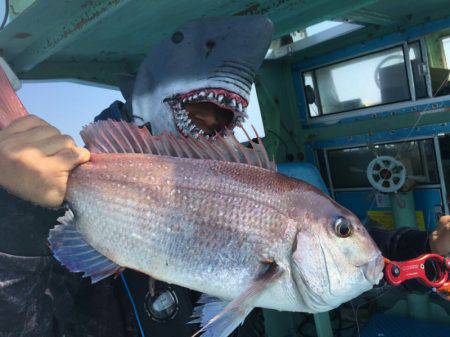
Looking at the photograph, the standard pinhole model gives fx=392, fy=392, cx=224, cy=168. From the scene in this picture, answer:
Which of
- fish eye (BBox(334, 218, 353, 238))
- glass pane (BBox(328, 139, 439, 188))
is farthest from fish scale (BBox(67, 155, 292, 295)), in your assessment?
glass pane (BBox(328, 139, 439, 188))

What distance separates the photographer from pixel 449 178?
13.4ft

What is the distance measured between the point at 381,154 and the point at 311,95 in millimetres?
1166

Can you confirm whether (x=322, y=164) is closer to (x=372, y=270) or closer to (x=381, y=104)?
(x=381, y=104)

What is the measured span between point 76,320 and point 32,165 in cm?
100

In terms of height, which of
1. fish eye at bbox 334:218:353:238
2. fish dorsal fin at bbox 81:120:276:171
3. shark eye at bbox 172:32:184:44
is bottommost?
fish eye at bbox 334:218:353:238

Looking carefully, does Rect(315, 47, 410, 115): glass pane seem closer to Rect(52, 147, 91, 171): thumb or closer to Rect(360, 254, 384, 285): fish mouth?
Rect(360, 254, 384, 285): fish mouth

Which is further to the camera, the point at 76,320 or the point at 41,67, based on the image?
the point at 41,67

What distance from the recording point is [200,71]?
2.35 m

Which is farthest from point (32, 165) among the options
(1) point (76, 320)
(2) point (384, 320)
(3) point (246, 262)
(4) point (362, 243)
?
(2) point (384, 320)

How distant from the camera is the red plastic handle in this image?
1791mm

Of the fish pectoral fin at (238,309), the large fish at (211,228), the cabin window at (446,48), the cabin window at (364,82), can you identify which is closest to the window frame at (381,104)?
the cabin window at (364,82)

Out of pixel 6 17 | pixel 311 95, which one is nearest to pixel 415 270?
pixel 6 17

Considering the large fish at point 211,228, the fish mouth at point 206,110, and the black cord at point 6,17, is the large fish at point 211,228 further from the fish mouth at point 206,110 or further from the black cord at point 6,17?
the black cord at point 6,17

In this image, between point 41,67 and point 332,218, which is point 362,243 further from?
point 41,67
